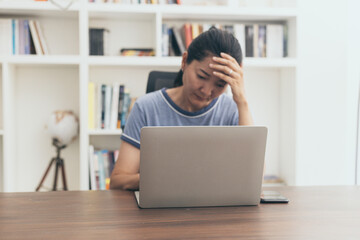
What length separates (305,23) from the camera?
2943 mm

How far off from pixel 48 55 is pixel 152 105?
1251mm

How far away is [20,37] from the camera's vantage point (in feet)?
8.70

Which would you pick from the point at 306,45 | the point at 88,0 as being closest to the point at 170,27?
the point at 88,0

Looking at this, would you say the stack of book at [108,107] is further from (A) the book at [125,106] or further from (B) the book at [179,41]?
(B) the book at [179,41]

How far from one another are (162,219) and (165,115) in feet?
2.44

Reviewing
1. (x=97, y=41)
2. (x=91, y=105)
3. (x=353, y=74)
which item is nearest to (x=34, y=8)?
(x=97, y=41)

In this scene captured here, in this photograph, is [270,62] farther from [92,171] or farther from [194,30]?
[92,171]

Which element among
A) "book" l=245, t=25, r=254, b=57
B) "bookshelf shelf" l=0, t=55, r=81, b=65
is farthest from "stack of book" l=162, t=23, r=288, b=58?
"bookshelf shelf" l=0, t=55, r=81, b=65

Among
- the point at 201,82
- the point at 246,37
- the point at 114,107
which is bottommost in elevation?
the point at 114,107

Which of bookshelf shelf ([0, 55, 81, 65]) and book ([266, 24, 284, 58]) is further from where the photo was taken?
book ([266, 24, 284, 58])

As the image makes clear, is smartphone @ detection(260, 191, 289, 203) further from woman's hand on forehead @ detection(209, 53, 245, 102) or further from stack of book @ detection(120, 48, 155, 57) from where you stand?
stack of book @ detection(120, 48, 155, 57)

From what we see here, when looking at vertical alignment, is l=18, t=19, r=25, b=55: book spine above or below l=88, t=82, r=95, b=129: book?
above

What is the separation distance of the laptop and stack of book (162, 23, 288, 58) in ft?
5.76

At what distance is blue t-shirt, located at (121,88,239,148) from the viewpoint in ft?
5.41
